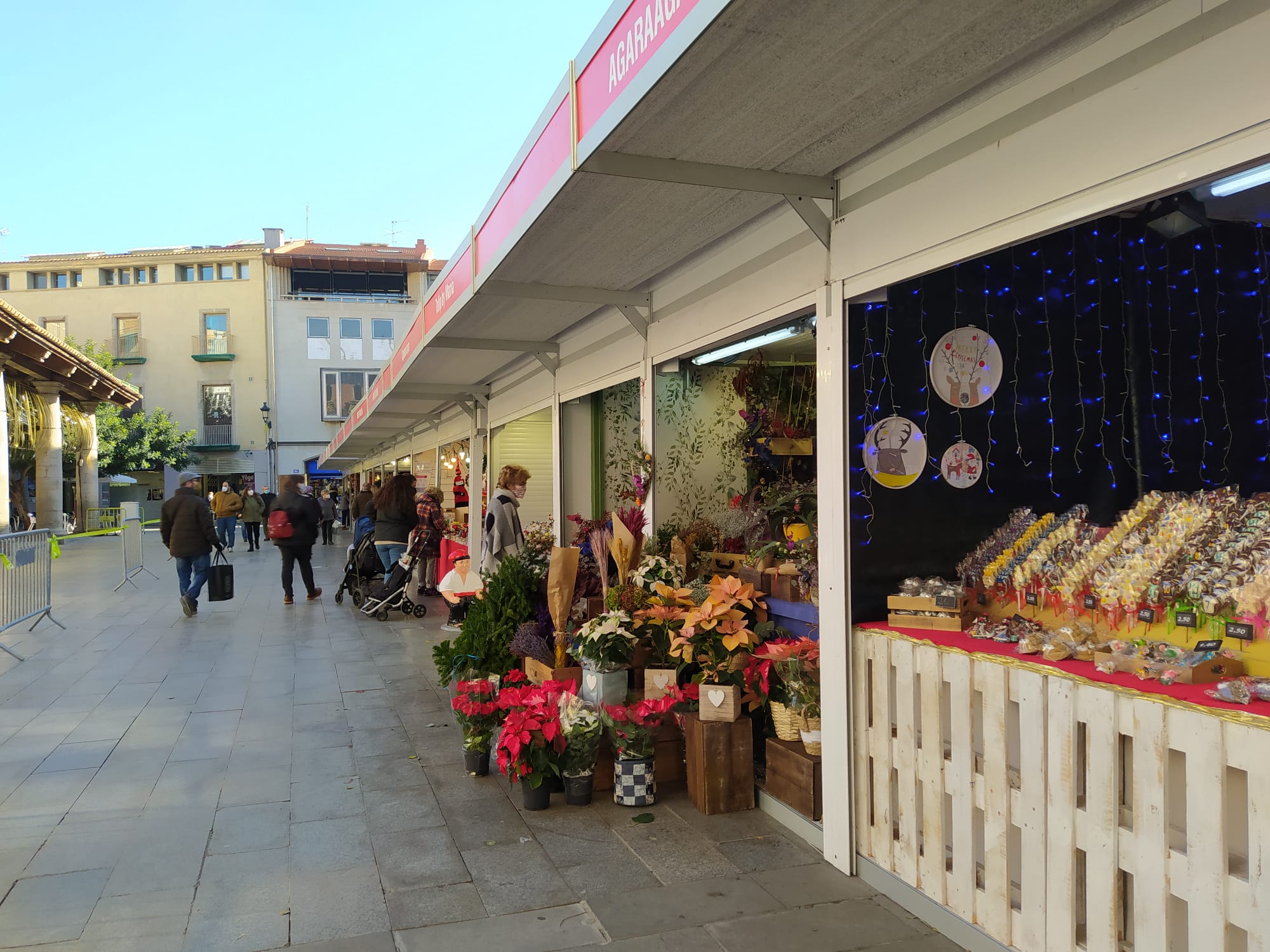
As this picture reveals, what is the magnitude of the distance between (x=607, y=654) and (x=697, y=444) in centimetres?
243

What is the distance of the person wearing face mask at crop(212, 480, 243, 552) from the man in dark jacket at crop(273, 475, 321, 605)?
7.55 meters

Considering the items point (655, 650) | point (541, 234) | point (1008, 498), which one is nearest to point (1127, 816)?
point (1008, 498)

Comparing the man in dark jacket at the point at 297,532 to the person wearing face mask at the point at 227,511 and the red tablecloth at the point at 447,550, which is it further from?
the person wearing face mask at the point at 227,511

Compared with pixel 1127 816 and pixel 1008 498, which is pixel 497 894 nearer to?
pixel 1127 816

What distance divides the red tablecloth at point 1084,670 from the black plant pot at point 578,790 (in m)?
1.50

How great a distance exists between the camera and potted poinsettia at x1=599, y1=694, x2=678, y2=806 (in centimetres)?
397

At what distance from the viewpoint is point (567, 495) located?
7.64 m

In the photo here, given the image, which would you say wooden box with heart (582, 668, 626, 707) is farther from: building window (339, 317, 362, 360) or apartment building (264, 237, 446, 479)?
building window (339, 317, 362, 360)

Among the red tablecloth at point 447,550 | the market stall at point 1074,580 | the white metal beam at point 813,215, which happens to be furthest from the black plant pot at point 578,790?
the red tablecloth at point 447,550

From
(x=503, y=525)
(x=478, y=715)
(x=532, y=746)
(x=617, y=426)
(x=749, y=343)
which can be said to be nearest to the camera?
(x=532, y=746)

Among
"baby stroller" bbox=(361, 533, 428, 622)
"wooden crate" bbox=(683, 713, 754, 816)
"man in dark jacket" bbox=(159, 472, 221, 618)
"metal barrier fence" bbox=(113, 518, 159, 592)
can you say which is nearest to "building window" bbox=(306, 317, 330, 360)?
"metal barrier fence" bbox=(113, 518, 159, 592)

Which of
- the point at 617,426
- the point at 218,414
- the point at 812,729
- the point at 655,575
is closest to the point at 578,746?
the point at 812,729

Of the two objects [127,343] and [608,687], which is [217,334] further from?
[608,687]

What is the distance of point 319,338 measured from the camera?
36625mm
